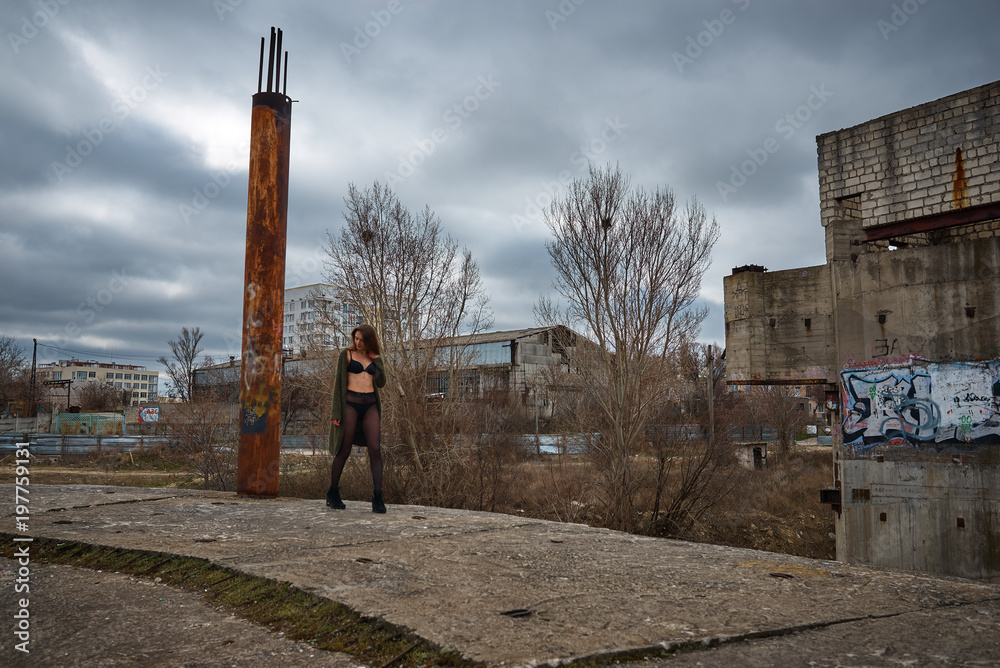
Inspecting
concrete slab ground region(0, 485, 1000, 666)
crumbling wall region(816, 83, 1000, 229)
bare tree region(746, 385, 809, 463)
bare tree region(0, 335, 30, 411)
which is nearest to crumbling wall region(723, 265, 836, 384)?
crumbling wall region(816, 83, 1000, 229)

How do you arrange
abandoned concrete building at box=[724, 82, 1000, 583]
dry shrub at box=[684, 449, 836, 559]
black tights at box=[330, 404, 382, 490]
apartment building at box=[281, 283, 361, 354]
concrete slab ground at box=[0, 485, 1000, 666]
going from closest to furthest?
concrete slab ground at box=[0, 485, 1000, 666]
black tights at box=[330, 404, 382, 490]
abandoned concrete building at box=[724, 82, 1000, 583]
apartment building at box=[281, 283, 361, 354]
dry shrub at box=[684, 449, 836, 559]

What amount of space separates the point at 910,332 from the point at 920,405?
1.26 metres

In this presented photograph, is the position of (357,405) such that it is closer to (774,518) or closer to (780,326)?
(780,326)

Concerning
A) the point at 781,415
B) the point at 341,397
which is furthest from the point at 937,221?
the point at 781,415

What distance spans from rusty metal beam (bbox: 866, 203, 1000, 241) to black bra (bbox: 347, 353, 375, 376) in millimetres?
10491

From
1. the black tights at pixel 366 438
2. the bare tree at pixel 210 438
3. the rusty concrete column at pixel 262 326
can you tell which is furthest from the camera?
the bare tree at pixel 210 438

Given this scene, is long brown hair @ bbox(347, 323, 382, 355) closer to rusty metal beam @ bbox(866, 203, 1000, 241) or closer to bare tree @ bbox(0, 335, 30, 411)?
rusty metal beam @ bbox(866, 203, 1000, 241)

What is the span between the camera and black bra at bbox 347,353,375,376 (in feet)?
20.3

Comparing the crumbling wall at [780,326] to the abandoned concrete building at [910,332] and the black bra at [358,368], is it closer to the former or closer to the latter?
the abandoned concrete building at [910,332]

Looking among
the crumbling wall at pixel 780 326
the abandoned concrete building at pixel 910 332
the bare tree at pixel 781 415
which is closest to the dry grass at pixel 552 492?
the crumbling wall at pixel 780 326

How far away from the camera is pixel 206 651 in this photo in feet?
8.36

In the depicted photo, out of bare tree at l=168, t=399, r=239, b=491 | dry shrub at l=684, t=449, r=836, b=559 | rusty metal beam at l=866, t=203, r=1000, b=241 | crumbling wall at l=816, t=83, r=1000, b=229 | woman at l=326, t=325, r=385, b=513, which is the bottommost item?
dry shrub at l=684, t=449, r=836, b=559

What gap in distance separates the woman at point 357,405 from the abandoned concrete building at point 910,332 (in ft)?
30.7

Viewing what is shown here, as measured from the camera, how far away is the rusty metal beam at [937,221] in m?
11.0
